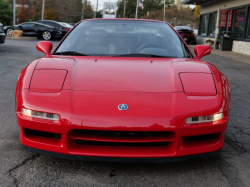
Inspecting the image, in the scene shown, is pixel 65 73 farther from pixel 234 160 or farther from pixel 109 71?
pixel 234 160

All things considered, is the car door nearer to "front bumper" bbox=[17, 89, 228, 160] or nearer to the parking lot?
the parking lot

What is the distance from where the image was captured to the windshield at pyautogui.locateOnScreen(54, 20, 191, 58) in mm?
3170

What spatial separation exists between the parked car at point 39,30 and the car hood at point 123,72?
1793 centimetres

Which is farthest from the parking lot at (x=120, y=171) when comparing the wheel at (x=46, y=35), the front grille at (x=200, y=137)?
the wheel at (x=46, y=35)

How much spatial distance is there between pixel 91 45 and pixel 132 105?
4.31ft

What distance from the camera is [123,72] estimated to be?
254 centimetres

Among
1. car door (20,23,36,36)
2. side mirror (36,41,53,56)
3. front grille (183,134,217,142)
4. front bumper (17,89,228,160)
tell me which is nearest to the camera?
front bumper (17,89,228,160)

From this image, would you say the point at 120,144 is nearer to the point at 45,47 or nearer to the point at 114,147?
the point at 114,147

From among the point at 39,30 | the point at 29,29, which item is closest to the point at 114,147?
the point at 39,30

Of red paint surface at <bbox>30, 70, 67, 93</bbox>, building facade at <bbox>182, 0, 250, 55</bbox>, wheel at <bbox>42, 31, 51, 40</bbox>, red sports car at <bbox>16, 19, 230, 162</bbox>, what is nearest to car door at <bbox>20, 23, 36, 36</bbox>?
wheel at <bbox>42, 31, 51, 40</bbox>

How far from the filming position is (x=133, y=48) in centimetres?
324

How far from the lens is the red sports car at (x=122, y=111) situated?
6.91 feet

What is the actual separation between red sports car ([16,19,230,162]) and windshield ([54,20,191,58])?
498 mm

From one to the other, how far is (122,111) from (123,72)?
1.70 feet
